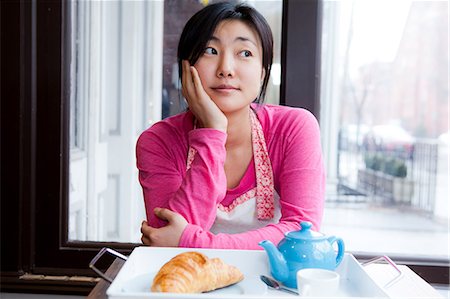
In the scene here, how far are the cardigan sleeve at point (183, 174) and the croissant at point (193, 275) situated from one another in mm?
325

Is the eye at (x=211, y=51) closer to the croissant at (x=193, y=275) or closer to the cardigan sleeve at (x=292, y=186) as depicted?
the cardigan sleeve at (x=292, y=186)

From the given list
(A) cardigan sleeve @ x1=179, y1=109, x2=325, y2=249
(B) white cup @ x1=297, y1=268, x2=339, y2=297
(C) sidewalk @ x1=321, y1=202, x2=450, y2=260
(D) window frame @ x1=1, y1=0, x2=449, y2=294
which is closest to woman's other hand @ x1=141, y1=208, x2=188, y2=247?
(A) cardigan sleeve @ x1=179, y1=109, x2=325, y2=249

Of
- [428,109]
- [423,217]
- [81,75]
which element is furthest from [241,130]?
[423,217]

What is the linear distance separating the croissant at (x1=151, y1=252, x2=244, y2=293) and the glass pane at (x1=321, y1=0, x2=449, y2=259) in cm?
249

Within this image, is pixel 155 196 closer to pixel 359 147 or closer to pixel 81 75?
pixel 81 75

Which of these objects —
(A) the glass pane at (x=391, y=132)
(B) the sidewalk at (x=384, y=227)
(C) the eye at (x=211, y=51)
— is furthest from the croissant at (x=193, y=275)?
(B) the sidewalk at (x=384, y=227)

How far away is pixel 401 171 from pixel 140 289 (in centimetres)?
402

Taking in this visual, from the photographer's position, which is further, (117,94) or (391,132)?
(391,132)

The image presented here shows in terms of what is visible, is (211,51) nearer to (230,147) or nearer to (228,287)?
(230,147)

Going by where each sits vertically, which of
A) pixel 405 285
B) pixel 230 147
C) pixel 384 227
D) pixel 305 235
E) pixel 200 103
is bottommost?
pixel 384 227

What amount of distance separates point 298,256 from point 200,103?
492mm

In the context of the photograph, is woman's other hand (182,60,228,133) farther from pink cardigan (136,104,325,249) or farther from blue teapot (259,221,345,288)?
blue teapot (259,221,345,288)

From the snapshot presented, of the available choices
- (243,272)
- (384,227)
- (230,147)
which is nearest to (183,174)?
(230,147)

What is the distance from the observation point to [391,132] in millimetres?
4203
